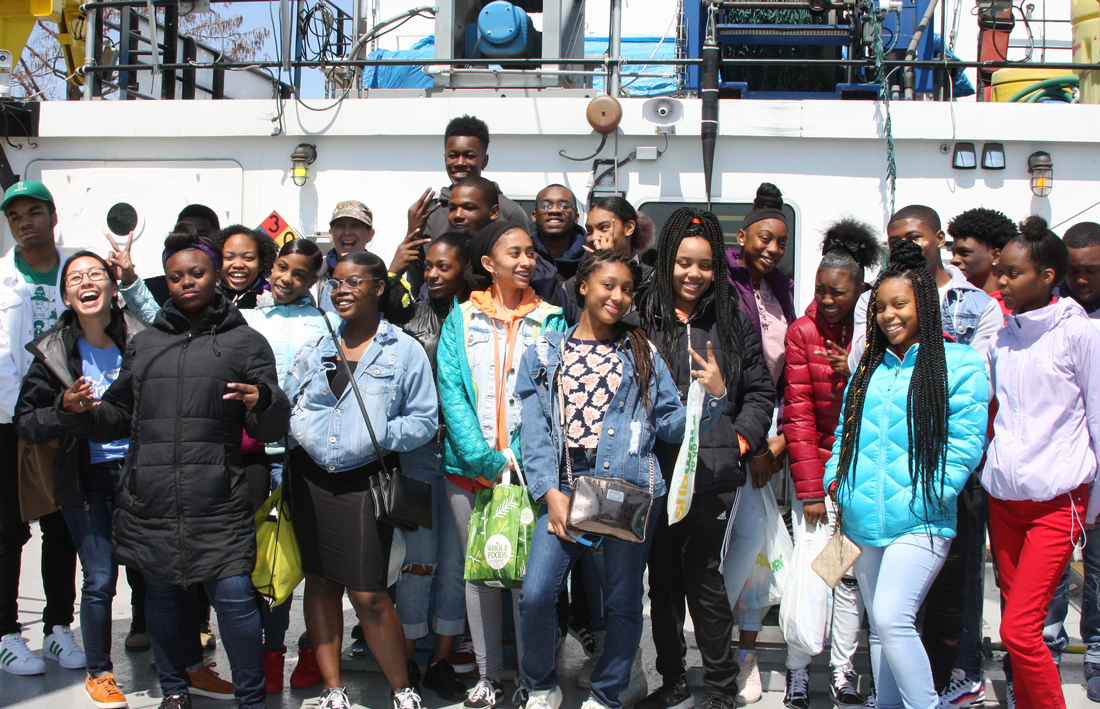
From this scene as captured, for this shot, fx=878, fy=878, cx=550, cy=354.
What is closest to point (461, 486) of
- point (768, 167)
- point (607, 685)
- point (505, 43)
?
point (607, 685)

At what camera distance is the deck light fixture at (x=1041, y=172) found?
21.8 ft

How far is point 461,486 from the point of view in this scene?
12.7 feet

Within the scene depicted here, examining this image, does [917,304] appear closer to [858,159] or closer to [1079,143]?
[858,159]

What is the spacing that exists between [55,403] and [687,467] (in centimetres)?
271

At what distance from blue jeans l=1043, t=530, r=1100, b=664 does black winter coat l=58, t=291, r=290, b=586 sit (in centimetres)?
374

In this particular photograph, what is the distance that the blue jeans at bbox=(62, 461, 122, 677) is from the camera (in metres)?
3.80

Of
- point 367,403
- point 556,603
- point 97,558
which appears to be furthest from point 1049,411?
point 97,558

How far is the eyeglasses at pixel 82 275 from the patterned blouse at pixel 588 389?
2.15m

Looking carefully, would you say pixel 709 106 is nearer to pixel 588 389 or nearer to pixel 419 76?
pixel 588 389

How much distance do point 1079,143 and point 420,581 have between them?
599 cm

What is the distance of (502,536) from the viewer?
358cm

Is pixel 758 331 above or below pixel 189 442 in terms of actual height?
above

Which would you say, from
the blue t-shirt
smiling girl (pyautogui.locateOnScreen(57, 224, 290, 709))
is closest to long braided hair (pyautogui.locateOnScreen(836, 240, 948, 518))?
smiling girl (pyautogui.locateOnScreen(57, 224, 290, 709))

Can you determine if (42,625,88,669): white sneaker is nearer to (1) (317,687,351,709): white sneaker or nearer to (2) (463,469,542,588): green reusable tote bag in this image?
(1) (317,687,351,709): white sneaker
